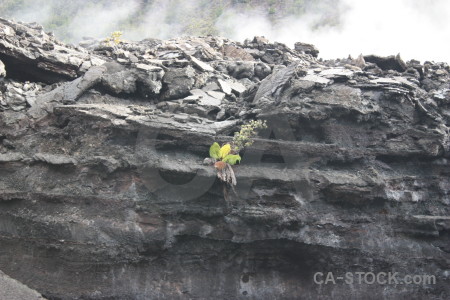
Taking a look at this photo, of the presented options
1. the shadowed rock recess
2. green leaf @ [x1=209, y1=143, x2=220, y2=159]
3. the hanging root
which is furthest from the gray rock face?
green leaf @ [x1=209, y1=143, x2=220, y2=159]

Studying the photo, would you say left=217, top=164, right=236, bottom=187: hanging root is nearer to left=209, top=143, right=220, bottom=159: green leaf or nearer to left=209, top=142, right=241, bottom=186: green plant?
left=209, top=142, right=241, bottom=186: green plant

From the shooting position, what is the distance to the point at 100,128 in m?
7.12

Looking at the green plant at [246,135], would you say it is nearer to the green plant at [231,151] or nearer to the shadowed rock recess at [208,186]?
the green plant at [231,151]

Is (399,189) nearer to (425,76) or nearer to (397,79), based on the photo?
(397,79)

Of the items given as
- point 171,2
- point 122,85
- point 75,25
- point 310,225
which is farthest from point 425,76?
point 75,25

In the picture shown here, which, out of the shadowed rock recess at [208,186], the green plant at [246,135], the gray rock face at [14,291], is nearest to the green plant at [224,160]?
the shadowed rock recess at [208,186]

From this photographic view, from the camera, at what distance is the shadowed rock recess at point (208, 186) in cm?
652

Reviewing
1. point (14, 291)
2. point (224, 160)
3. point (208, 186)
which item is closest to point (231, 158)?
point (224, 160)

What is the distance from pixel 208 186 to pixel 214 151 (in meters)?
0.58

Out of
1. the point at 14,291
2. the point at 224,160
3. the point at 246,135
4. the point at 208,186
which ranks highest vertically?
→ the point at 246,135

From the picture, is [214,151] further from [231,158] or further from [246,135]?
[246,135]

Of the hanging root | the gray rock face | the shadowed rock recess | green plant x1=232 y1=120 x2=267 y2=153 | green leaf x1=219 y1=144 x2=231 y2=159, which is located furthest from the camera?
green plant x1=232 y1=120 x2=267 y2=153

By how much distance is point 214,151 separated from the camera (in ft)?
22.9

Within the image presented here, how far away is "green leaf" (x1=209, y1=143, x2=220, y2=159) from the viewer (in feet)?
22.8
